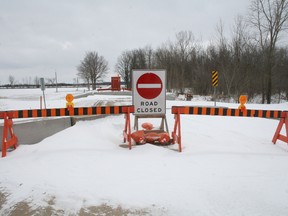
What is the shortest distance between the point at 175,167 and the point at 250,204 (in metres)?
1.52

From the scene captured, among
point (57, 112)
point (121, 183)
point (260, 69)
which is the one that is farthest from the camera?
point (260, 69)

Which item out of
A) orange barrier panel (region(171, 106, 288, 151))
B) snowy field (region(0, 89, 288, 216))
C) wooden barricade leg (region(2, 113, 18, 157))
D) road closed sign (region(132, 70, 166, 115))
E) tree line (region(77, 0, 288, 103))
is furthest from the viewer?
tree line (region(77, 0, 288, 103))

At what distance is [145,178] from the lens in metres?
3.68

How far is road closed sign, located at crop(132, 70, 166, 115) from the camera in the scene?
18.7 feet

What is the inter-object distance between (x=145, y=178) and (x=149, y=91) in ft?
8.85

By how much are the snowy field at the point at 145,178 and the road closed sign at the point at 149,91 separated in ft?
3.71

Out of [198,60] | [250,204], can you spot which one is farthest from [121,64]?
[250,204]

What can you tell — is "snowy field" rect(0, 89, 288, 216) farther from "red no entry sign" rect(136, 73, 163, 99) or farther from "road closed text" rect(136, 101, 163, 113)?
"red no entry sign" rect(136, 73, 163, 99)

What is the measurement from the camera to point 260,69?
31141mm

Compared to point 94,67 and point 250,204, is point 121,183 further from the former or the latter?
point 94,67

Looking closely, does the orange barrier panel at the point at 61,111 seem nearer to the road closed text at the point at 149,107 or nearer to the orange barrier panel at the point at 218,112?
the road closed text at the point at 149,107

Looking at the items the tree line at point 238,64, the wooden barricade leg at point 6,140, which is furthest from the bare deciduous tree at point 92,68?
the wooden barricade leg at point 6,140

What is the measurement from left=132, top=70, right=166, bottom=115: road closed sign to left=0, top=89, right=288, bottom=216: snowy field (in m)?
1.13

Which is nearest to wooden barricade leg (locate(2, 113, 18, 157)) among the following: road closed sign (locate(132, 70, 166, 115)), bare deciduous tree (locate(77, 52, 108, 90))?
road closed sign (locate(132, 70, 166, 115))
